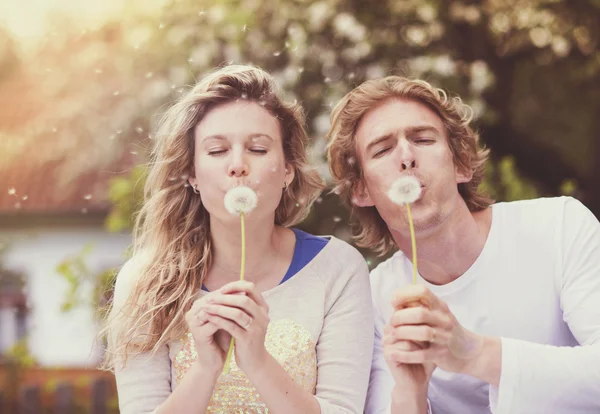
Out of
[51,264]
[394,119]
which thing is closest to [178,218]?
[394,119]

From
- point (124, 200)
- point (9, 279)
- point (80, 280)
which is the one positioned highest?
point (9, 279)

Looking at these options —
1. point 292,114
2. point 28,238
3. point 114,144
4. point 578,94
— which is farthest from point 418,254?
point 28,238

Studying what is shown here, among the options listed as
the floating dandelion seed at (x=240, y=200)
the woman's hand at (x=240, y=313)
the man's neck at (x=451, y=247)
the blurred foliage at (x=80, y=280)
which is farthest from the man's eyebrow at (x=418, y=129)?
the blurred foliage at (x=80, y=280)

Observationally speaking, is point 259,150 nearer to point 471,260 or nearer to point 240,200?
point 240,200

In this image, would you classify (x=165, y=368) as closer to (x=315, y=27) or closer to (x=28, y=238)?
(x=315, y=27)

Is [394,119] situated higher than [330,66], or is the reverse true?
[330,66]

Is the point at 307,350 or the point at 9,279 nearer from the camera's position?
the point at 307,350

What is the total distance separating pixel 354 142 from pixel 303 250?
38cm

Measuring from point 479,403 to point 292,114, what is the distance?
0.98 meters

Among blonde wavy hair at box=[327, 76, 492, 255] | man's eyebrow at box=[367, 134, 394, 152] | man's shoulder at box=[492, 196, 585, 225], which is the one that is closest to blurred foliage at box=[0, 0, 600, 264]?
blonde wavy hair at box=[327, 76, 492, 255]

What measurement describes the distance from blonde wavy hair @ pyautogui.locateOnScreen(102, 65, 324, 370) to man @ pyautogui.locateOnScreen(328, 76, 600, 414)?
0.23 meters

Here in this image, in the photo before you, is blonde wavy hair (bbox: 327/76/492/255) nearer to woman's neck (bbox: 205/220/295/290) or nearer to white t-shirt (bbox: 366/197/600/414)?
white t-shirt (bbox: 366/197/600/414)

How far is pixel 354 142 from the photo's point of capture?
2344mm

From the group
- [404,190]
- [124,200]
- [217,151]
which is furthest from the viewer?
[124,200]
